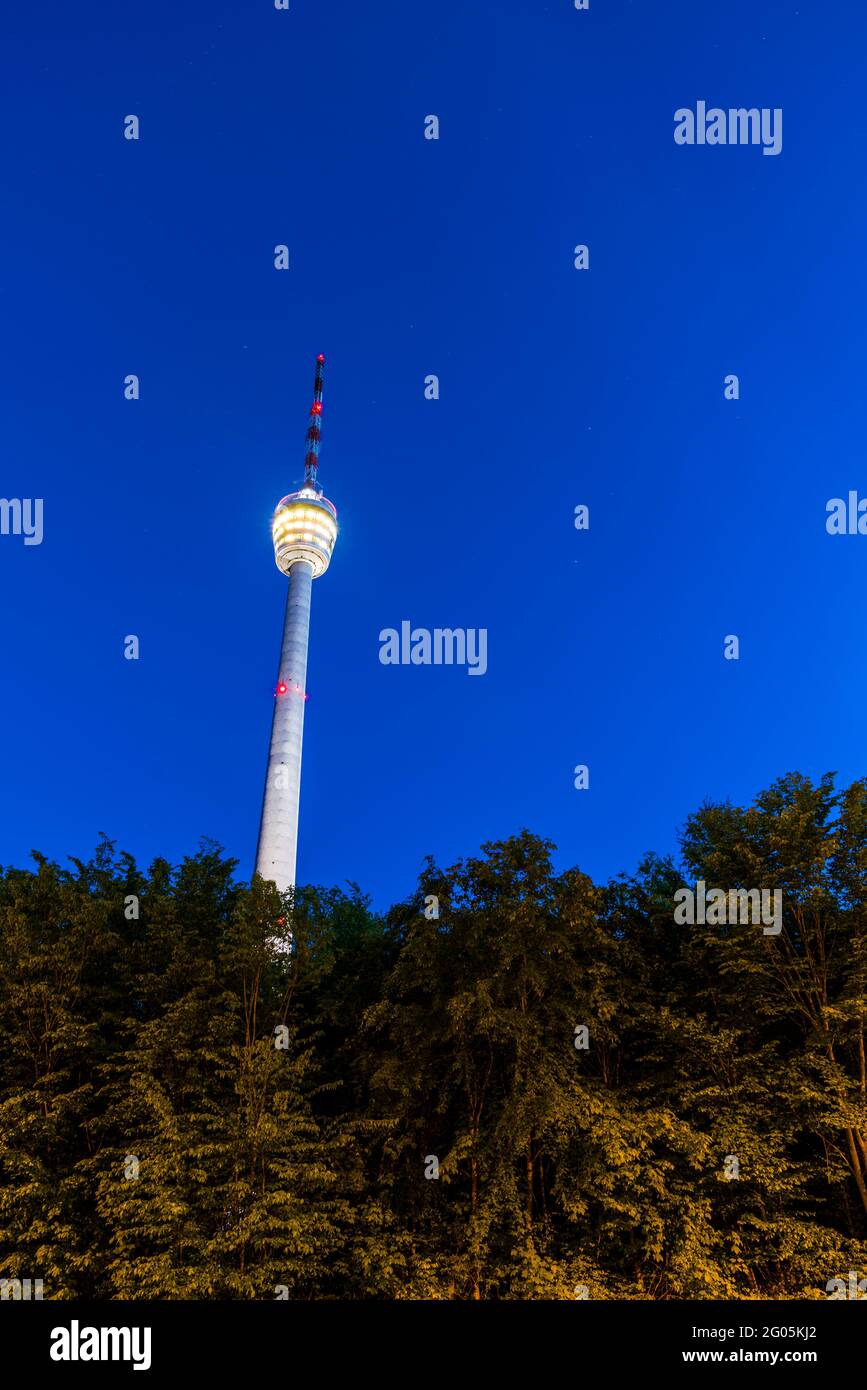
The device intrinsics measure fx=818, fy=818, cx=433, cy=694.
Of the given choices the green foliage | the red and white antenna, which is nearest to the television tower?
the red and white antenna

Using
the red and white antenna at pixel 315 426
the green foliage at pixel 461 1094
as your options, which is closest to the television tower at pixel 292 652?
the red and white antenna at pixel 315 426

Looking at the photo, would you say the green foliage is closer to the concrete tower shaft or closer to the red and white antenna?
the concrete tower shaft

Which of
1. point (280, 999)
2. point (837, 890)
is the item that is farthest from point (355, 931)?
point (837, 890)

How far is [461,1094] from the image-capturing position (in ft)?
75.9

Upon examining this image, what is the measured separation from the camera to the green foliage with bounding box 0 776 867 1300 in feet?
62.8

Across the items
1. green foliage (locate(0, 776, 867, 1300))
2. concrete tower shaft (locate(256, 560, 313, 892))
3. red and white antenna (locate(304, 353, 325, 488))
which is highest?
red and white antenna (locate(304, 353, 325, 488))

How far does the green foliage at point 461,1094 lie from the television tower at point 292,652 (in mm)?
23527

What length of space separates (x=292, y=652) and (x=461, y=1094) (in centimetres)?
4712

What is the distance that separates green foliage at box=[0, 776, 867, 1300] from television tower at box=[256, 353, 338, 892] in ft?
77.2

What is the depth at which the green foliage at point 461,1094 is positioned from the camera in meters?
19.2

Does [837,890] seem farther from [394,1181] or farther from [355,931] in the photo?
[355,931]

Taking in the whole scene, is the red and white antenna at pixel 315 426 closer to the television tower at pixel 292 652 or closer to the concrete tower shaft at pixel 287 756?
the television tower at pixel 292 652

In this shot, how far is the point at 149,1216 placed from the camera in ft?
59.3

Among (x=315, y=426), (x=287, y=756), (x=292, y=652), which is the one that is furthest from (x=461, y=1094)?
(x=315, y=426)
